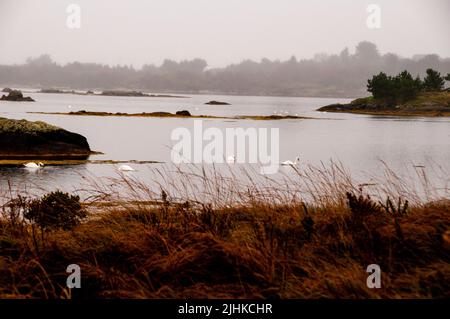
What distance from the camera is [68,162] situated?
29.2 metres

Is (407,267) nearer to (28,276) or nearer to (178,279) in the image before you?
(178,279)

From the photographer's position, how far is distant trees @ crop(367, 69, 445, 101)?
130m

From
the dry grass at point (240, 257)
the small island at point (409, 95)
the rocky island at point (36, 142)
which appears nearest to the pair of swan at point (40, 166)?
the rocky island at point (36, 142)

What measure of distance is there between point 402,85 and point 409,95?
398 centimetres

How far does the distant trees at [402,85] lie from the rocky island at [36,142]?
109m

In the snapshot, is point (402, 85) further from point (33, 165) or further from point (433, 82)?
point (33, 165)

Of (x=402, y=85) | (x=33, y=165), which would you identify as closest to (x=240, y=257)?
(x=33, y=165)

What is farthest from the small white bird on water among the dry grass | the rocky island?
the dry grass

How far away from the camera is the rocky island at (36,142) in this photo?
1212 inches

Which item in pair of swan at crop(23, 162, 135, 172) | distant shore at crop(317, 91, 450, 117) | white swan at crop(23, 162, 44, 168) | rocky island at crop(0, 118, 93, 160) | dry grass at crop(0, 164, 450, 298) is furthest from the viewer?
distant shore at crop(317, 91, 450, 117)

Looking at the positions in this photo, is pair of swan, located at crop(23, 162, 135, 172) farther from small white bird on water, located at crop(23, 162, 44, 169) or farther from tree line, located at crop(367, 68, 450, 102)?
tree line, located at crop(367, 68, 450, 102)
